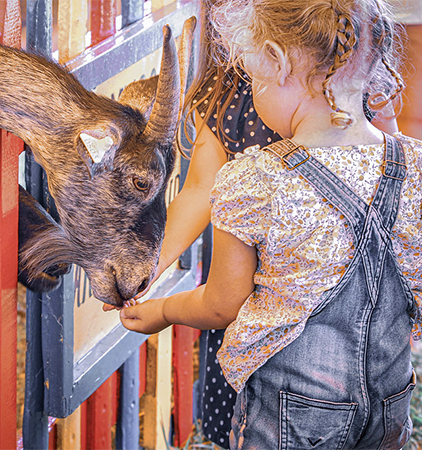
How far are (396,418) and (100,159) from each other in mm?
750

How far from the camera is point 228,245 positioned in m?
1.02

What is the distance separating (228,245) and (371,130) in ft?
1.07

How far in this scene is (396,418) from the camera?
110 cm

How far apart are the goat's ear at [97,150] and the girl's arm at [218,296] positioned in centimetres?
26

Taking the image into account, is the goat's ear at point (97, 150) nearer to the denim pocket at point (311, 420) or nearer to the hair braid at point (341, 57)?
the hair braid at point (341, 57)

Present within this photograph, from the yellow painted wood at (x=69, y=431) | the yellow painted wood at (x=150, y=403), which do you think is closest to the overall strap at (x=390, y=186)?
the yellow painted wood at (x=69, y=431)

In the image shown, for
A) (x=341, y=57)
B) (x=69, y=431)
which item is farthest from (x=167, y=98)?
(x=69, y=431)

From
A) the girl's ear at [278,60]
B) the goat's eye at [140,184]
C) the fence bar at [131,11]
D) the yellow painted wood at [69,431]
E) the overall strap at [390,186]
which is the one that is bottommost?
the yellow painted wood at [69,431]

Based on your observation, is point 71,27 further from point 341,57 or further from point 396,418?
point 396,418

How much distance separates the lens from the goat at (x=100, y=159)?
1026mm

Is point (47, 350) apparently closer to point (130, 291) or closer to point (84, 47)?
point (130, 291)

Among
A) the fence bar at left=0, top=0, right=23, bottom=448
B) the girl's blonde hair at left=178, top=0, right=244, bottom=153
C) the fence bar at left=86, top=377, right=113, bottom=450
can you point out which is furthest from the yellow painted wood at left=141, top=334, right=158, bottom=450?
the girl's blonde hair at left=178, top=0, right=244, bottom=153

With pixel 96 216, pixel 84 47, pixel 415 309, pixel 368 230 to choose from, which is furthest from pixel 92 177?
pixel 415 309

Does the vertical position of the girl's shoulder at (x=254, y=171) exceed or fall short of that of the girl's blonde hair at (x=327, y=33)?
it falls short
